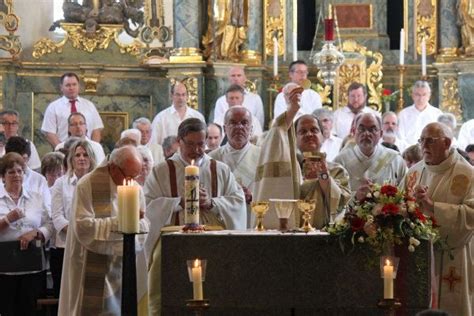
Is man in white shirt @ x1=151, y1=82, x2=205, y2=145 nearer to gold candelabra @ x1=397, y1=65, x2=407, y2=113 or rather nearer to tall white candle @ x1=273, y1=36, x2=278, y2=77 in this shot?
tall white candle @ x1=273, y1=36, x2=278, y2=77

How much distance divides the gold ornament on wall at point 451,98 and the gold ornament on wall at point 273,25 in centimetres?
235

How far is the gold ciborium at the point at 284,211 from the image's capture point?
9969 mm

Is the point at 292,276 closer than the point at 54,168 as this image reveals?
Yes

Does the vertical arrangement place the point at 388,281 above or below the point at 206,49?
below

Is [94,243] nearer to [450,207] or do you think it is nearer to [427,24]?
[450,207]

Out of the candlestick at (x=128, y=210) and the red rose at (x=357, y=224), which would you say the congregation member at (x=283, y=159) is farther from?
the candlestick at (x=128, y=210)

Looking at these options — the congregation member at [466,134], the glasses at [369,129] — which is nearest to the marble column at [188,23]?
the congregation member at [466,134]

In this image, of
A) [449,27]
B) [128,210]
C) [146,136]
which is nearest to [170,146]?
[146,136]

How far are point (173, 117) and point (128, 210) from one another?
370 inches

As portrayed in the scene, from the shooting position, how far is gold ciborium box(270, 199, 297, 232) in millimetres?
9969

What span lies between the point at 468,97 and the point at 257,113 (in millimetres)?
3107

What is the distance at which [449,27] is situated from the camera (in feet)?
66.6

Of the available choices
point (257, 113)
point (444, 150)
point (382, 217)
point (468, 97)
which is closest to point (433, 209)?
point (444, 150)

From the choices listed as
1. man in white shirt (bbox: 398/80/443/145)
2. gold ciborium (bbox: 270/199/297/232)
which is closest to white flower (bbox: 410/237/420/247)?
gold ciborium (bbox: 270/199/297/232)
